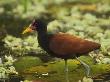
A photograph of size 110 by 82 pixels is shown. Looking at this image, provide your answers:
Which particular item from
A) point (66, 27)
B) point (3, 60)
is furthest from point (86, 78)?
point (66, 27)

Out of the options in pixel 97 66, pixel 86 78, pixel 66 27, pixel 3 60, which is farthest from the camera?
pixel 66 27

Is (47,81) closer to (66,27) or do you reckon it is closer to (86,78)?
(86,78)

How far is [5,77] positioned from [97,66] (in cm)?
164

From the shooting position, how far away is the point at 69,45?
26.9 ft

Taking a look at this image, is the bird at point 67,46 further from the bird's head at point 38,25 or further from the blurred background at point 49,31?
the blurred background at point 49,31

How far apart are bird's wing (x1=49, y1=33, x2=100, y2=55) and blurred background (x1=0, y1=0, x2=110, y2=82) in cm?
50

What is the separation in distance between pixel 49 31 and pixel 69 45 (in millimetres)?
3772

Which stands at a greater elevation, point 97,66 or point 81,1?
point 81,1

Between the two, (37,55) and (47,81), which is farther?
(37,55)

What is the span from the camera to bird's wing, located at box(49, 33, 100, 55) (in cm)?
812

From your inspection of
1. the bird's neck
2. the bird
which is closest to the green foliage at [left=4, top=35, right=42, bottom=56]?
the bird's neck

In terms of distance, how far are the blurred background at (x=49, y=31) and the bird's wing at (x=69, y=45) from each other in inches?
19.8

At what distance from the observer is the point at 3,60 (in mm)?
9562

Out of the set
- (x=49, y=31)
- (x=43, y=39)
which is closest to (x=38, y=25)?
(x=43, y=39)
